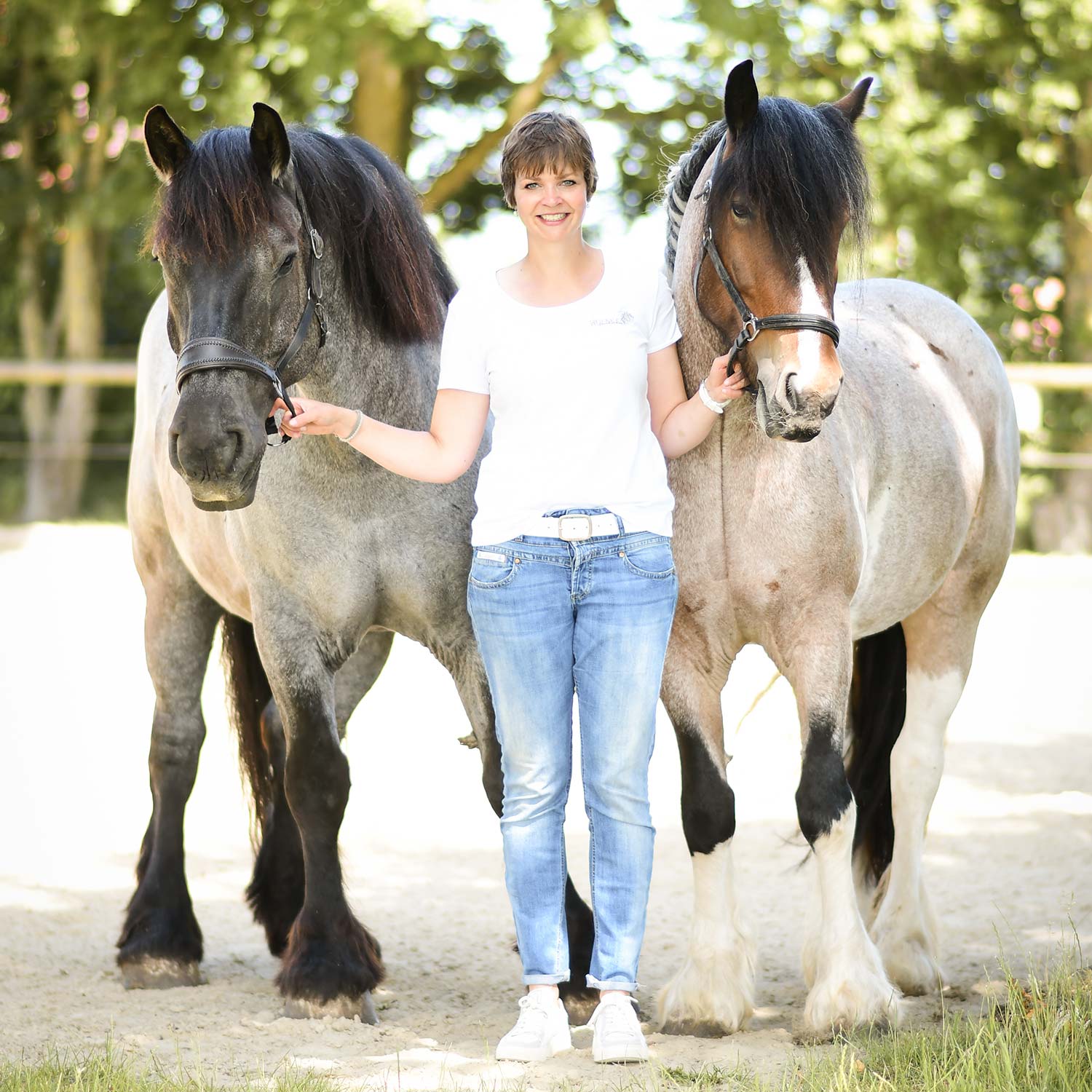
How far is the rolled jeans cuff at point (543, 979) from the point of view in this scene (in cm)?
305

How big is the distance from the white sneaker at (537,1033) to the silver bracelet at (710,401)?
1.32 metres

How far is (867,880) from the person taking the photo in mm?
4230

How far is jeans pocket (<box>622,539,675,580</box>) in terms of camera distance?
2.96 metres

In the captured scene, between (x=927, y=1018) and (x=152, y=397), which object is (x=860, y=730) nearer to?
(x=927, y=1018)

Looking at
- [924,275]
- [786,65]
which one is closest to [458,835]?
[786,65]

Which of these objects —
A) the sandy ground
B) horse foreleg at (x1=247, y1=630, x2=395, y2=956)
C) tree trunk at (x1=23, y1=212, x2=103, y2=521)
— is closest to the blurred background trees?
tree trunk at (x1=23, y1=212, x2=103, y2=521)

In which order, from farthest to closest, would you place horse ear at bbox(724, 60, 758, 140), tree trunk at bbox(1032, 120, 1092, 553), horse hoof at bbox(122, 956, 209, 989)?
1. tree trunk at bbox(1032, 120, 1092, 553)
2. horse hoof at bbox(122, 956, 209, 989)
3. horse ear at bbox(724, 60, 758, 140)

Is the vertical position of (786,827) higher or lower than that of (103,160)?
lower

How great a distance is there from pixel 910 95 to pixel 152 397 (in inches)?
407

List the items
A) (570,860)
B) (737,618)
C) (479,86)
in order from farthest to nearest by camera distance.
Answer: (479,86) < (570,860) < (737,618)

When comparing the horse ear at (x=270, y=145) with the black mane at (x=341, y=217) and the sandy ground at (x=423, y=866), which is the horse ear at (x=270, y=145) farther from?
the sandy ground at (x=423, y=866)

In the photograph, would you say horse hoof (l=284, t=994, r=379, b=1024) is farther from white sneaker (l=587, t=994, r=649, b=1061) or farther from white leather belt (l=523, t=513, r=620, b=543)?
white leather belt (l=523, t=513, r=620, b=543)

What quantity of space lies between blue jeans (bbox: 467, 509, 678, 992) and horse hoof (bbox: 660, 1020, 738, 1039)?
0.37 metres

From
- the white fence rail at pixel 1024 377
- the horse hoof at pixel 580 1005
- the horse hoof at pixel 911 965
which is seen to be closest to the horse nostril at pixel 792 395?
the horse hoof at pixel 580 1005
